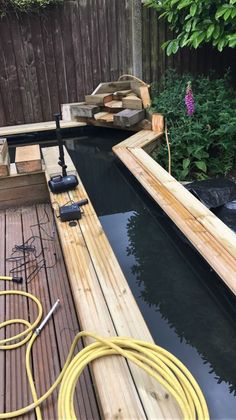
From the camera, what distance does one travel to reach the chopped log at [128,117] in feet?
12.3

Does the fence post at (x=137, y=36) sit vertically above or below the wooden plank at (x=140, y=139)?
above

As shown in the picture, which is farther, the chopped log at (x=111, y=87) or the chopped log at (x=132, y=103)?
the chopped log at (x=111, y=87)

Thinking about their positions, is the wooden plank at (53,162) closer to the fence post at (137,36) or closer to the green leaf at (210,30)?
the green leaf at (210,30)

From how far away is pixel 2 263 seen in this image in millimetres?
2232

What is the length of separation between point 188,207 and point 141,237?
0.35 metres

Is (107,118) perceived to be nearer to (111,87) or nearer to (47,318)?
(111,87)

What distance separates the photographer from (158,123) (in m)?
3.81

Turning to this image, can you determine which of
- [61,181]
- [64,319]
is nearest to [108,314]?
[64,319]

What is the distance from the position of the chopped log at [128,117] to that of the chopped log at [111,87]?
2.06 feet

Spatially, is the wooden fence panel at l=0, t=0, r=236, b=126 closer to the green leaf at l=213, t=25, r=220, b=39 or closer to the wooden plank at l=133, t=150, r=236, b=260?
the green leaf at l=213, t=25, r=220, b=39

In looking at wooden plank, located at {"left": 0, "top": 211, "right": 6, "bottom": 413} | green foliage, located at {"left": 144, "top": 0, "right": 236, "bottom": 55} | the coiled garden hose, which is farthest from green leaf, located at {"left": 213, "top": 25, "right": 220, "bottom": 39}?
the coiled garden hose

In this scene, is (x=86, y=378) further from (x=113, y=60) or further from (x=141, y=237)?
(x=113, y=60)

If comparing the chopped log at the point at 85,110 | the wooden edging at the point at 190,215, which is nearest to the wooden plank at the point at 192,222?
the wooden edging at the point at 190,215

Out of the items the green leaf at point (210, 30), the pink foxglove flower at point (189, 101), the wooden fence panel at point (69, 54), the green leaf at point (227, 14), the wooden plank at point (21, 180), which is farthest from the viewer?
the wooden fence panel at point (69, 54)
